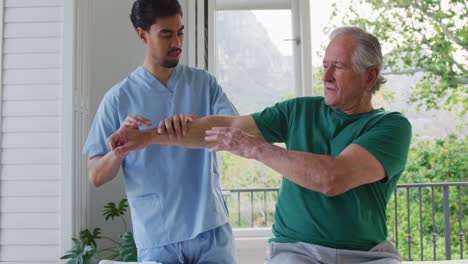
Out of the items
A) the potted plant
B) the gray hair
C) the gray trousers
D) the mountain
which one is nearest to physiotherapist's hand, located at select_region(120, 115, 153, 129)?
the gray trousers

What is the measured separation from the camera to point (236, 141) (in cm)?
149

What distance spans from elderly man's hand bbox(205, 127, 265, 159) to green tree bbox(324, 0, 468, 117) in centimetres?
422

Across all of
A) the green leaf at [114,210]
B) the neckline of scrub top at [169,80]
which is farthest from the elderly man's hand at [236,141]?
the green leaf at [114,210]

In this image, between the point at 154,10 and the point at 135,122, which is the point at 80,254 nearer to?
the point at 135,122

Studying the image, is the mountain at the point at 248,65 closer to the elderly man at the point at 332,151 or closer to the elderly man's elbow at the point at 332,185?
the elderly man at the point at 332,151

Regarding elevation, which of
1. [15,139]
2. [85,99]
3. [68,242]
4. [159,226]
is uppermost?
[85,99]

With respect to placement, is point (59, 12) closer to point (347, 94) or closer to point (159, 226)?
point (159, 226)

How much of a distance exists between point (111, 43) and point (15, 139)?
2.65 ft

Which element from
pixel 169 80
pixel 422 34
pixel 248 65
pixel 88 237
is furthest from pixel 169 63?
pixel 422 34

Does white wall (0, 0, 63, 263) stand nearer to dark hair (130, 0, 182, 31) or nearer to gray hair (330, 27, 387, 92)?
dark hair (130, 0, 182, 31)

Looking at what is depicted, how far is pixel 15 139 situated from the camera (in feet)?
8.98

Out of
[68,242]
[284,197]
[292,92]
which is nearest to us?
[284,197]

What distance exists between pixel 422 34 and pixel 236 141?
467 centimetres

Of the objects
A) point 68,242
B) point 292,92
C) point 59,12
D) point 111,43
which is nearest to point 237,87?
point 292,92
